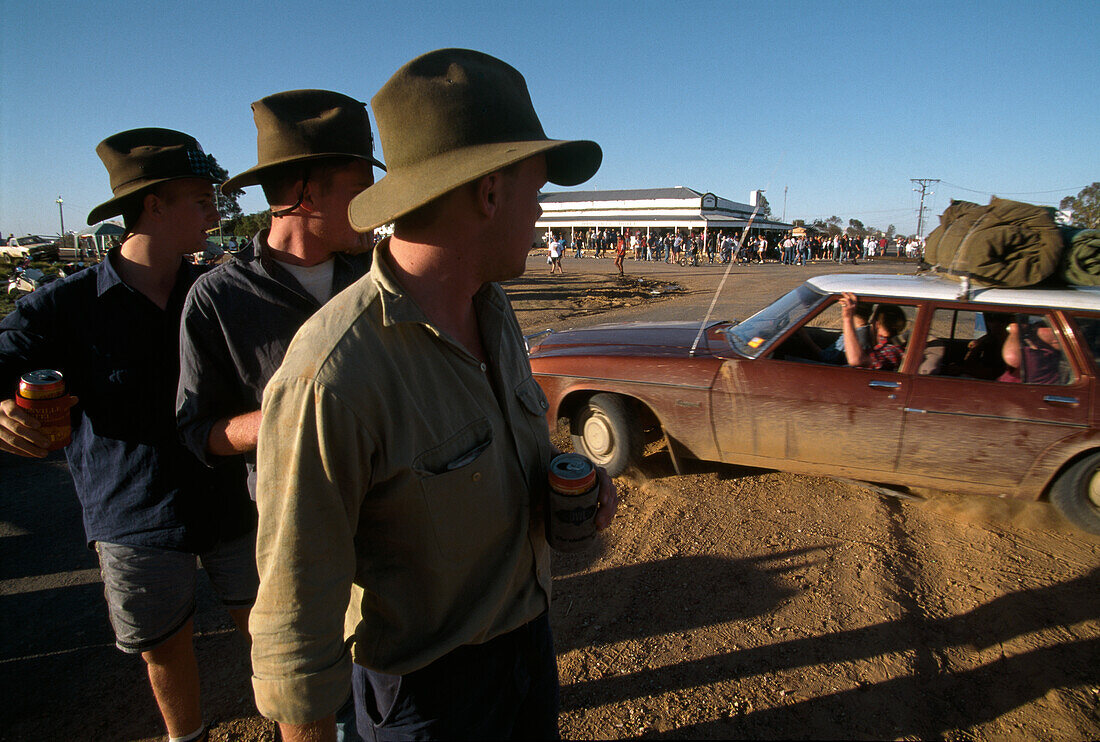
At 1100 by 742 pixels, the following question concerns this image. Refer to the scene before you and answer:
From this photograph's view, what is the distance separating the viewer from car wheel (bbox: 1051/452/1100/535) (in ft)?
11.0

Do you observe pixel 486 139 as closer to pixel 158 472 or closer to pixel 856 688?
pixel 158 472

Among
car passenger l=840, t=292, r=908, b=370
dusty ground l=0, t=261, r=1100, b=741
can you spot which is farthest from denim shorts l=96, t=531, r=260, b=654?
car passenger l=840, t=292, r=908, b=370

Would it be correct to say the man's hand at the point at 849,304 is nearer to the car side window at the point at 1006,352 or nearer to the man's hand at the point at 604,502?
the car side window at the point at 1006,352

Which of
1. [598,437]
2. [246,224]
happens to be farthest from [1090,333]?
[246,224]

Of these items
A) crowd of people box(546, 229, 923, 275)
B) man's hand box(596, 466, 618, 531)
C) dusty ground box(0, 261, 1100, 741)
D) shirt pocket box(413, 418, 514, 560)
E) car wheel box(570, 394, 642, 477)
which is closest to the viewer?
shirt pocket box(413, 418, 514, 560)

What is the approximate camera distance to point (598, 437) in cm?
436

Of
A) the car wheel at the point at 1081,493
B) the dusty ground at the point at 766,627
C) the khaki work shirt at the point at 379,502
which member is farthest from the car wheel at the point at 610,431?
the khaki work shirt at the point at 379,502

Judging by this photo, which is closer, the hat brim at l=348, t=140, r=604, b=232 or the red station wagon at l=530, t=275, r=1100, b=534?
the hat brim at l=348, t=140, r=604, b=232

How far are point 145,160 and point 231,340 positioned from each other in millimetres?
862

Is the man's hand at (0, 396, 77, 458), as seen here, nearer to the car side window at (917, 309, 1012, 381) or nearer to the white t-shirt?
the white t-shirt

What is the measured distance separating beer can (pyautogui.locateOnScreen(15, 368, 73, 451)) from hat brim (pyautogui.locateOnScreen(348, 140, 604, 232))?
1.26 metres

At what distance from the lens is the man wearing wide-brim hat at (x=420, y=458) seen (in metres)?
1.00

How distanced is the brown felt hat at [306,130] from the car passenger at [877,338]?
319 cm

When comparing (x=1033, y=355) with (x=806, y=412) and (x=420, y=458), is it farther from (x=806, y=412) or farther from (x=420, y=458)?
(x=420, y=458)
